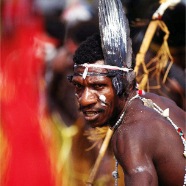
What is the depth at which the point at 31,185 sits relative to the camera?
292 inches

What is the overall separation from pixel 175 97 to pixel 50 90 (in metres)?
1.95

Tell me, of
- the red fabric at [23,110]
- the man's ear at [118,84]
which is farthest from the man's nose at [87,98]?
the red fabric at [23,110]

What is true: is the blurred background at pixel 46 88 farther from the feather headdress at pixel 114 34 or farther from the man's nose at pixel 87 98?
the man's nose at pixel 87 98

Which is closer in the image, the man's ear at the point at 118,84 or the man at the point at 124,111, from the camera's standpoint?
the man at the point at 124,111

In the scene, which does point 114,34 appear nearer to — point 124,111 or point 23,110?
point 124,111

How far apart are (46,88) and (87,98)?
160 inches

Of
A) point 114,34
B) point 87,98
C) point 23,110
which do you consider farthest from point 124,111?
point 23,110

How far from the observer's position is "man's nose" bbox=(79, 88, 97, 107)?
3.91m

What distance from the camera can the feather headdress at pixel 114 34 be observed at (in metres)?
4.02

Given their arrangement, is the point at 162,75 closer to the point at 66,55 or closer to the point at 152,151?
the point at 66,55

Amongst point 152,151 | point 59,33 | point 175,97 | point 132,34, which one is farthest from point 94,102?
point 59,33

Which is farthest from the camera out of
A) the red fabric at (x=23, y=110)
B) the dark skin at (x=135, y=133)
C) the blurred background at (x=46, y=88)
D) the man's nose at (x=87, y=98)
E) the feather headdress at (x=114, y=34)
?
the red fabric at (x=23, y=110)

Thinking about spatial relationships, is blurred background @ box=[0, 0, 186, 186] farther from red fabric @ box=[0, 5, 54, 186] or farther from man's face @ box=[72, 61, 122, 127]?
man's face @ box=[72, 61, 122, 127]

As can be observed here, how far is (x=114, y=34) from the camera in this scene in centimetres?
409
